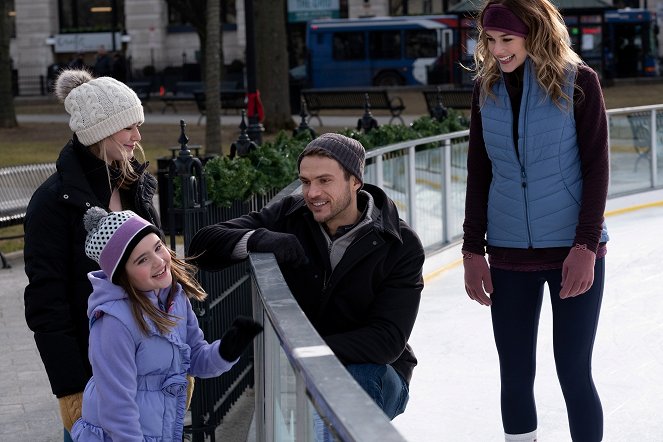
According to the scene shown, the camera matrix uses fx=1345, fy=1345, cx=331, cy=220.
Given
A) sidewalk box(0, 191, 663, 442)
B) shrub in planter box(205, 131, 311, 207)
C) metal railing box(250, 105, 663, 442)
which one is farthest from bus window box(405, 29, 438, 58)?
metal railing box(250, 105, 663, 442)

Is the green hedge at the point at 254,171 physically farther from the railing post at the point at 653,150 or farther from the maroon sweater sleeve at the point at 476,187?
the railing post at the point at 653,150

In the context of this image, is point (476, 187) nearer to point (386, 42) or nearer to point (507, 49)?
point (507, 49)

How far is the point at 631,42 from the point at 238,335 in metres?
43.3

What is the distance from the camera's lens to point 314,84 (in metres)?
45.2

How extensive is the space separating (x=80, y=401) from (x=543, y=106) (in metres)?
1.78

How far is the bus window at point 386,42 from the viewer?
44312 millimetres

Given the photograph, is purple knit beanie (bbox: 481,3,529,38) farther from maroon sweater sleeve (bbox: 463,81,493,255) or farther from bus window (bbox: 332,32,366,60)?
bus window (bbox: 332,32,366,60)

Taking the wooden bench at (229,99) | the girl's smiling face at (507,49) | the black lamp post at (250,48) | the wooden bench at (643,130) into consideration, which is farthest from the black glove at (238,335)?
the wooden bench at (229,99)

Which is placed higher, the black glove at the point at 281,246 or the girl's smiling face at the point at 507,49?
the girl's smiling face at the point at 507,49

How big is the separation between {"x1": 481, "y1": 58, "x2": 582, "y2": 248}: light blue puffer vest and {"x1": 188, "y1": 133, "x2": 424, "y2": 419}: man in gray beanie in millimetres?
474

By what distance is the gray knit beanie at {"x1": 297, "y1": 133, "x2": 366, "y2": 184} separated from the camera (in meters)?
4.20

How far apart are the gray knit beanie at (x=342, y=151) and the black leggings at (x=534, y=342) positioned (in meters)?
0.72

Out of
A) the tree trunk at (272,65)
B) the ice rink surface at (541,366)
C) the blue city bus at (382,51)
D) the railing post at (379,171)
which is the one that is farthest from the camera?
the blue city bus at (382,51)

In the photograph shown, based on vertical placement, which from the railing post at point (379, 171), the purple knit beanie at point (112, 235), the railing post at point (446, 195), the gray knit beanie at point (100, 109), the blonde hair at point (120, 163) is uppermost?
the gray knit beanie at point (100, 109)
